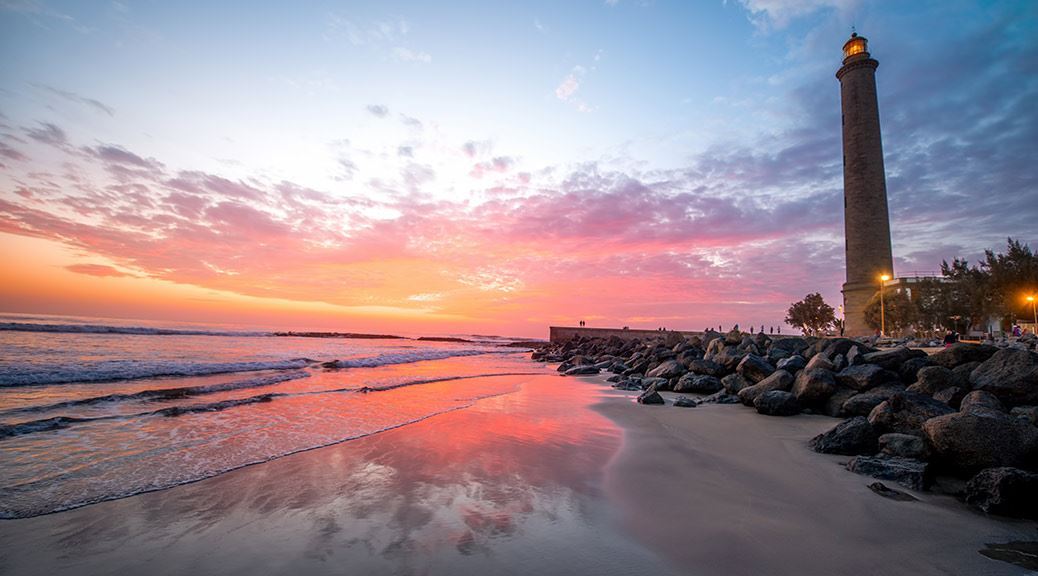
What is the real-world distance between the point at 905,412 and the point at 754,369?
4505 mm

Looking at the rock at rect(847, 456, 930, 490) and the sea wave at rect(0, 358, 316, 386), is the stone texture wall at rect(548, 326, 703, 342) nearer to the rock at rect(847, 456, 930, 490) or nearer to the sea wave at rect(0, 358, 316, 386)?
the sea wave at rect(0, 358, 316, 386)

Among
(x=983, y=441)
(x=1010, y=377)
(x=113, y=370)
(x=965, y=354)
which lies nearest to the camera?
(x=983, y=441)

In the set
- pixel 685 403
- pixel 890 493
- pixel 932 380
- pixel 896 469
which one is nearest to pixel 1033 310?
pixel 932 380

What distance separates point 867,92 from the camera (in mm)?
38406

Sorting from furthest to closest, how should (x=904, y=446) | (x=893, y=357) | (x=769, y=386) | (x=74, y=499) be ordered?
1. (x=893, y=357)
2. (x=769, y=386)
3. (x=904, y=446)
4. (x=74, y=499)

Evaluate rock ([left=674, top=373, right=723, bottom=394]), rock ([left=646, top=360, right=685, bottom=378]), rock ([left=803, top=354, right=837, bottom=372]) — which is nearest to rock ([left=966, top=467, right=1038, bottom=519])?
rock ([left=803, top=354, right=837, bottom=372])

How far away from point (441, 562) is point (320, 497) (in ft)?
5.60

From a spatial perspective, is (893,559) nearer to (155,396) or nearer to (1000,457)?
(1000,457)

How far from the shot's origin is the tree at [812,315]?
5784cm

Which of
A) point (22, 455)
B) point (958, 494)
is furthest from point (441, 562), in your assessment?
point (22, 455)

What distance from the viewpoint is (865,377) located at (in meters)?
7.11

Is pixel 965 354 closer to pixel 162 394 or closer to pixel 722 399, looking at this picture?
pixel 722 399

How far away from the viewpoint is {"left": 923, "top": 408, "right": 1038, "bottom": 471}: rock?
3912 millimetres

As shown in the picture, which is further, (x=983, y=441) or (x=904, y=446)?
(x=904, y=446)
